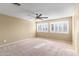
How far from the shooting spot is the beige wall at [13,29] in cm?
472

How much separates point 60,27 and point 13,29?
13.5 feet

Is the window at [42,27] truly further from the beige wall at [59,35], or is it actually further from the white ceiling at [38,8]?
the white ceiling at [38,8]

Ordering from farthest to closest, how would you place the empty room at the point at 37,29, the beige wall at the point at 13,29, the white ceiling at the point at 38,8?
the beige wall at the point at 13,29, the empty room at the point at 37,29, the white ceiling at the point at 38,8

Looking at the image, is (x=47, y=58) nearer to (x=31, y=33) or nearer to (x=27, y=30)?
(x=27, y=30)

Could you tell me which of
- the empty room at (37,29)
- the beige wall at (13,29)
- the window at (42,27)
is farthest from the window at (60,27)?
the beige wall at (13,29)

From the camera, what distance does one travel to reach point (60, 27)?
22.1 feet

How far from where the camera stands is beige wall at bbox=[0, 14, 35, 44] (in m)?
4.72

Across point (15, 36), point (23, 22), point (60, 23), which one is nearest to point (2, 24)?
point (15, 36)

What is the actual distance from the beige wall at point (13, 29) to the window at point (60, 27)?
233cm

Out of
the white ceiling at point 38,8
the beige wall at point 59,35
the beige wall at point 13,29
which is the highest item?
the white ceiling at point 38,8

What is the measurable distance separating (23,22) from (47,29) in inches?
Answer: 102

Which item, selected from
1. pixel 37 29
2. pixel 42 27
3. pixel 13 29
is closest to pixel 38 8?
pixel 13 29

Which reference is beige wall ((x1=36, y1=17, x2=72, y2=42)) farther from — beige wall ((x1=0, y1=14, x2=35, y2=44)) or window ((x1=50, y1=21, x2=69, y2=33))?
beige wall ((x1=0, y1=14, x2=35, y2=44))

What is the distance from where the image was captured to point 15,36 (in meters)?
5.67
